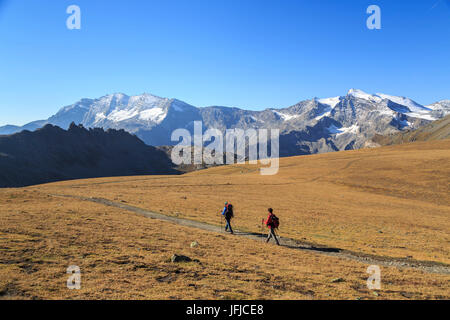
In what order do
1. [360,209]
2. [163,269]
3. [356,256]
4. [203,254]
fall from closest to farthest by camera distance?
1. [163,269]
2. [203,254]
3. [356,256]
4. [360,209]

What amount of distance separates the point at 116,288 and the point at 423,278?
54.2 feet

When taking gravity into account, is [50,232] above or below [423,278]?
above

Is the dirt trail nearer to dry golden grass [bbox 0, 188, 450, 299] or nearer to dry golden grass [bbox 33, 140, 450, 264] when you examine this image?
dry golden grass [bbox 33, 140, 450, 264]

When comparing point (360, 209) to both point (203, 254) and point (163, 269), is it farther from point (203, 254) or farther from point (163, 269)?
point (163, 269)

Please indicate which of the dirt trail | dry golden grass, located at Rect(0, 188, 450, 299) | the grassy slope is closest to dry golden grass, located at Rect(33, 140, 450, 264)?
the grassy slope

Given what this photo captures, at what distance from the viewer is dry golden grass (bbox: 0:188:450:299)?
1112cm

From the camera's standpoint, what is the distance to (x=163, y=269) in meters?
13.8

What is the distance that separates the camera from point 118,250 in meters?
16.4

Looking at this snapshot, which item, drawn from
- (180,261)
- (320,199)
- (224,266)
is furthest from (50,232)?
(320,199)

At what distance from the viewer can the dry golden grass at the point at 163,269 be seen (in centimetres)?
1112

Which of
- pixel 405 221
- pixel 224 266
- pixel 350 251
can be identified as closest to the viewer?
pixel 224 266

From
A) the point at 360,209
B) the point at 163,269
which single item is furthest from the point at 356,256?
the point at 360,209

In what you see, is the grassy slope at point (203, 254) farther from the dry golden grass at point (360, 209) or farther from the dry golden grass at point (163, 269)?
the dry golden grass at point (360, 209)
